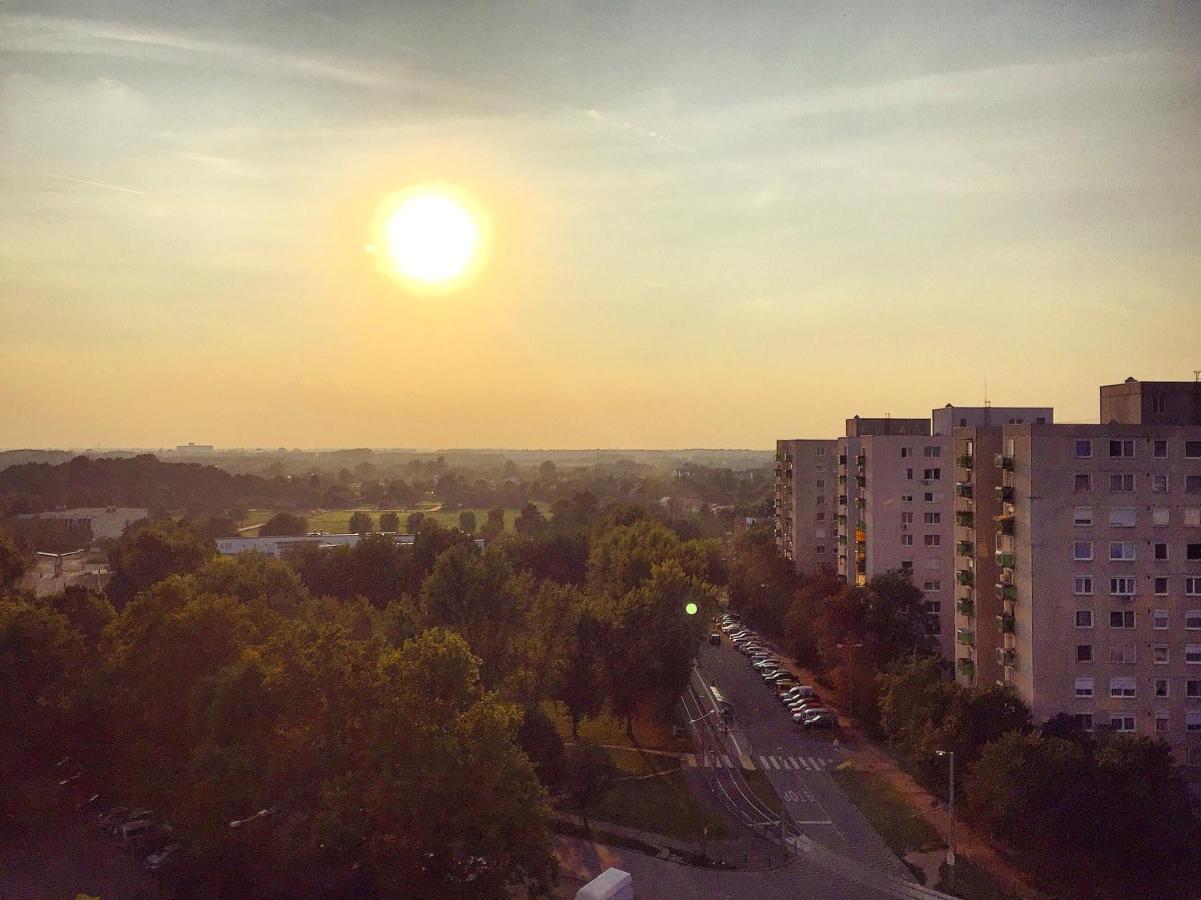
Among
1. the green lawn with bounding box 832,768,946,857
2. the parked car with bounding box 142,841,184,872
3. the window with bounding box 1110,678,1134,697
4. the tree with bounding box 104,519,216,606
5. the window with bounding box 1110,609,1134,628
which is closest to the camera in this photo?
→ the parked car with bounding box 142,841,184,872

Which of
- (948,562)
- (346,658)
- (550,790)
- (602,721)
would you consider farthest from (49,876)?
(948,562)

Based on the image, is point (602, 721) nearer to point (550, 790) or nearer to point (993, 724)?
point (550, 790)

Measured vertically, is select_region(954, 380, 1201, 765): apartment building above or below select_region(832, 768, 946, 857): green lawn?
above

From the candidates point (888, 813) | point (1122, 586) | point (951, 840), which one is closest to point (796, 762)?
point (888, 813)

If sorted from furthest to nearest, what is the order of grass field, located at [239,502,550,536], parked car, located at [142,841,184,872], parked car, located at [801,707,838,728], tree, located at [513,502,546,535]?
grass field, located at [239,502,550,536] < tree, located at [513,502,546,535] < parked car, located at [801,707,838,728] < parked car, located at [142,841,184,872]

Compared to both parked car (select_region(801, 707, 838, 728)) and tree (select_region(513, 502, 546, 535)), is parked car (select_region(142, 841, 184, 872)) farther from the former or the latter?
tree (select_region(513, 502, 546, 535))

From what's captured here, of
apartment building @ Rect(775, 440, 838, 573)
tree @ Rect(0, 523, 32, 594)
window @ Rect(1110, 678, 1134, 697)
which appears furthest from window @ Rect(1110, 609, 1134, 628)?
tree @ Rect(0, 523, 32, 594)

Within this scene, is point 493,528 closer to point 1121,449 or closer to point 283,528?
point 283,528
